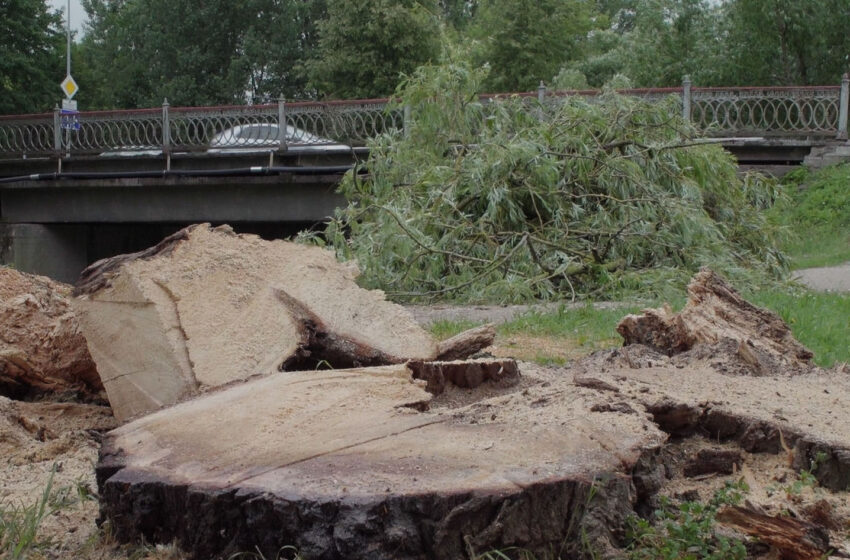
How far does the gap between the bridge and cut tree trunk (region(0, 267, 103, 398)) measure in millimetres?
12696

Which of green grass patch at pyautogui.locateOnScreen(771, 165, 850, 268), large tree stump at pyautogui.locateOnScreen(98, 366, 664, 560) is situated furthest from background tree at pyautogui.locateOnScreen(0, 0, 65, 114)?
large tree stump at pyautogui.locateOnScreen(98, 366, 664, 560)

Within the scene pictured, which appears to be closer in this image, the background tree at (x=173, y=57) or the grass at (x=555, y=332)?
the grass at (x=555, y=332)

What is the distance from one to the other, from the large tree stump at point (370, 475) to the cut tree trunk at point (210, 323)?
27.9 inches

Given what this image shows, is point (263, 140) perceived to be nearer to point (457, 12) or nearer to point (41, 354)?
point (41, 354)

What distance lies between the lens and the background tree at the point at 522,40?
117ft

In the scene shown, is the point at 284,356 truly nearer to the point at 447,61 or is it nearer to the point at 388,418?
the point at 388,418

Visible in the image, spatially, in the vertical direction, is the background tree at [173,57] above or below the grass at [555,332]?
above

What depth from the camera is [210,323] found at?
3727 mm

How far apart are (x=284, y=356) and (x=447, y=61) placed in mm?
7848

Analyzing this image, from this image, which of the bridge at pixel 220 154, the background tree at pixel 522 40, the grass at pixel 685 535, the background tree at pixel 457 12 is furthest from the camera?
the background tree at pixel 457 12

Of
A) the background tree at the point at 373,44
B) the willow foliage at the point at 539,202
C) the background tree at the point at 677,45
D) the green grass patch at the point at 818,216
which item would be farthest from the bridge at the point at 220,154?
the background tree at the point at 373,44

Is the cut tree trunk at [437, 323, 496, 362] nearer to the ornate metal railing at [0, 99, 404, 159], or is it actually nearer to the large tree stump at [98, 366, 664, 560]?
the large tree stump at [98, 366, 664, 560]

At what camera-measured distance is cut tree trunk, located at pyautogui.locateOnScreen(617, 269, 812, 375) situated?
3982 mm

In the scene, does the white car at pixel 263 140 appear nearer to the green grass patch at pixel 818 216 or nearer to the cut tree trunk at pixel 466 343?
the green grass patch at pixel 818 216
